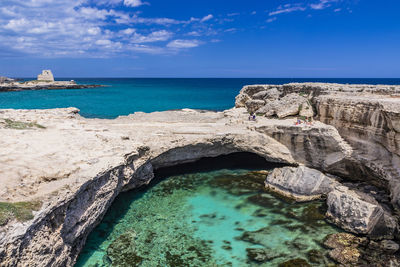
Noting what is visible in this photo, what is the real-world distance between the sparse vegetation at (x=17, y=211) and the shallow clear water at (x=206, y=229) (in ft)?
12.0

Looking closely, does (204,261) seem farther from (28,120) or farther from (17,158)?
(28,120)

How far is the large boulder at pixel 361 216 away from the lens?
39.0ft

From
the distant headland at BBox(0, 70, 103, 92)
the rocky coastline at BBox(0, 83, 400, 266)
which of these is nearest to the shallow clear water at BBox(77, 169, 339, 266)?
the rocky coastline at BBox(0, 83, 400, 266)

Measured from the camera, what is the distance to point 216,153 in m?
19.1

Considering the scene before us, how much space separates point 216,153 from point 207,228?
23.4 ft

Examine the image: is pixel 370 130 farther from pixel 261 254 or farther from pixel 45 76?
pixel 45 76

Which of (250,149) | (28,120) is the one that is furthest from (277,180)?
(28,120)

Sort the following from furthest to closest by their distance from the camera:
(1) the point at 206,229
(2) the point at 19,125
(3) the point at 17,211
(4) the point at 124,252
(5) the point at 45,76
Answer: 1. (5) the point at 45,76
2. (2) the point at 19,125
3. (1) the point at 206,229
4. (4) the point at 124,252
5. (3) the point at 17,211

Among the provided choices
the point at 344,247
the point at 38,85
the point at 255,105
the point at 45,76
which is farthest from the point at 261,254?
the point at 45,76

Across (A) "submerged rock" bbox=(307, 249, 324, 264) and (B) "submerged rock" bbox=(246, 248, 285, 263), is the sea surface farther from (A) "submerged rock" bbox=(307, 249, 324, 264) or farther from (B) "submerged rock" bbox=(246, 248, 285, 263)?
(A) "submerged rock" bbox=(307, 249, 324, 264)

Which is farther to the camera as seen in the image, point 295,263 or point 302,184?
point 302,184

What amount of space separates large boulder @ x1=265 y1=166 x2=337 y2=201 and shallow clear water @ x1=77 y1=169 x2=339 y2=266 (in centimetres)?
64

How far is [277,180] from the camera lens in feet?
53.8

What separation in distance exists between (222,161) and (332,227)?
32.6 ft
